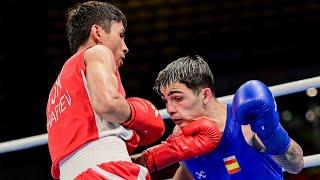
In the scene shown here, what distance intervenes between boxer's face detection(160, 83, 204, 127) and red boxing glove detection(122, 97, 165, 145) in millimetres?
178

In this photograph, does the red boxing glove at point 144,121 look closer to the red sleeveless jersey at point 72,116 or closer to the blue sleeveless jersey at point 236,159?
the red sleeveless jersey at point 72,116

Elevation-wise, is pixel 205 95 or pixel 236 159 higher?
pixel 205 95

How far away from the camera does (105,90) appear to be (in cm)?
140

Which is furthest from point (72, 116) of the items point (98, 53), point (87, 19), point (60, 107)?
point (87, 19)

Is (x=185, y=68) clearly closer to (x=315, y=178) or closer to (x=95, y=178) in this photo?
(x=95, y=178)

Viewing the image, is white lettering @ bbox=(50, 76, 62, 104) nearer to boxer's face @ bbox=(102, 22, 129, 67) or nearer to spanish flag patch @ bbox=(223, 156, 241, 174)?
boxer's face @ bbox=(102, 22, 129, 67)

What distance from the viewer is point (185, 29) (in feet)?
18.9

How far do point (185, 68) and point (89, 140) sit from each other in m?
0.43

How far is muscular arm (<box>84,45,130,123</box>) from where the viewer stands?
1404 millimetres

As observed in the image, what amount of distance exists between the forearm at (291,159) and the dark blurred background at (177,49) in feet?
9.53

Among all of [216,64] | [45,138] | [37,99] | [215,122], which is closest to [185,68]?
[215,122]

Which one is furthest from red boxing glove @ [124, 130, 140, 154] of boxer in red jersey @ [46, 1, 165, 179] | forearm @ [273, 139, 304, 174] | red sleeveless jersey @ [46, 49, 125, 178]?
forearm @ [273, 139, 304, 174]

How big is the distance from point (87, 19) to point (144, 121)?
38 centimetres

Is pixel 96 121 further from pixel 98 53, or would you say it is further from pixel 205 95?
pixel 205 95
